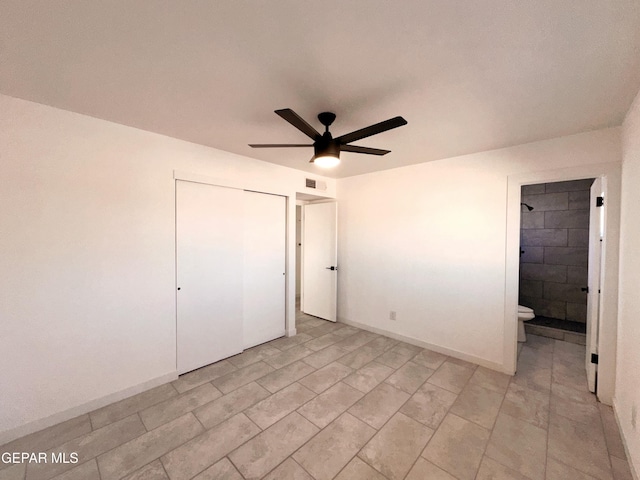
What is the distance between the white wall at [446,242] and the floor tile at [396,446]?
1523 mm

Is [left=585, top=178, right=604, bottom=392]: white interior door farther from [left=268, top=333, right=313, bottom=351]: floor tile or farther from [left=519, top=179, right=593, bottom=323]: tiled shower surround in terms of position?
[left=268, top=333, right=313, bottom=351]: floor tile

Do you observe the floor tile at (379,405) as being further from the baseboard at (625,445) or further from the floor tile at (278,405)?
the baseboard at (625,445)

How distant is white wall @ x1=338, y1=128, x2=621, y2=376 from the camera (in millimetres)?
2693

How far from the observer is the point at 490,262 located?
9.53 ft

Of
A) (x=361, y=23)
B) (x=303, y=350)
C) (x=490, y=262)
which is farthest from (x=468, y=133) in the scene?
(x=303, y=350)

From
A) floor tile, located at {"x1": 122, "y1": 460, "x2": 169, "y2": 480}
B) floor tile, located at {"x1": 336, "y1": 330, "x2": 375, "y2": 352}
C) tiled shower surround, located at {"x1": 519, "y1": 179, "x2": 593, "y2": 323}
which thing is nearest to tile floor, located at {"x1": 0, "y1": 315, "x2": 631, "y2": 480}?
floor tile, located at {"x1": 122, "y1": 460, "x2": 169, "y2": 480}

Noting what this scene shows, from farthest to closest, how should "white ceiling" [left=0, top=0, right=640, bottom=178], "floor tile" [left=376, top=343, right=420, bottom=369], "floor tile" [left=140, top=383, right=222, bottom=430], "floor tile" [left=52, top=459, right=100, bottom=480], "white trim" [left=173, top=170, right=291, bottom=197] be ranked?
"floor tile" [left=376, top=343, right=420, bottom=369]
"white trim" [left=173, top=170, right=291, bottom=197]
"floor tile" [left=140, top=383, right=222, bottom=430]
"floor tile" [left=52, top=459, right=100, bottom=480]
"white ceiling" [left=0, top=0, right=640, bottom=178]

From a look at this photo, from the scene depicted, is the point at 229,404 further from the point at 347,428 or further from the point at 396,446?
the point at 396,446

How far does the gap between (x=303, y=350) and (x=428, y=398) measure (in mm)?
1544

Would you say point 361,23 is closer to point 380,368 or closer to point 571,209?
point 380,368

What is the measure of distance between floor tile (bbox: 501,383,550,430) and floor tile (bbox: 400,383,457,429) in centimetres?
45

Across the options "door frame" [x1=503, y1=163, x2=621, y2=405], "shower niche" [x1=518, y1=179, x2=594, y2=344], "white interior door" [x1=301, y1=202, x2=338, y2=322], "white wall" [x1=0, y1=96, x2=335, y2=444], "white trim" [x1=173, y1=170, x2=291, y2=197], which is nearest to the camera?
"white wall" [x1=0, y1=96, x2=335, y2=444]

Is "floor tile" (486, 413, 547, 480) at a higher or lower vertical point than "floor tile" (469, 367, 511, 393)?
higher

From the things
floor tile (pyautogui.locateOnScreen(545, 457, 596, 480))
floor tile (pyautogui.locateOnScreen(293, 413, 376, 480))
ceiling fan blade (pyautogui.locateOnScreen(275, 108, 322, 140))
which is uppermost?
ceiling fan blade (pyautogui.locateOnScreen(275, 108, 322, 140))
